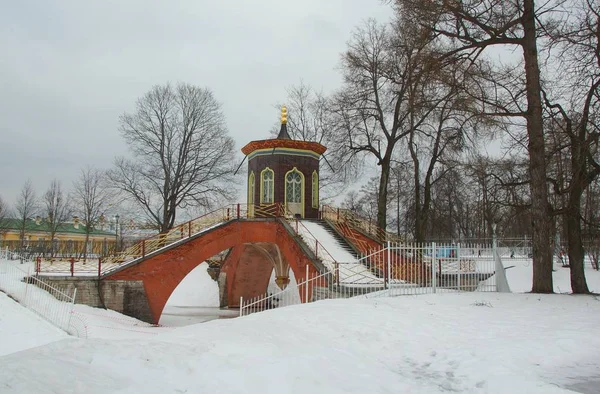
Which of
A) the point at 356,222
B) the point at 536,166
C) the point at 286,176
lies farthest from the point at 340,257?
the point at 286,176

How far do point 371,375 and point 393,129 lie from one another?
18374mm

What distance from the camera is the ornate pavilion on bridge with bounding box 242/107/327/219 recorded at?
24.4 m

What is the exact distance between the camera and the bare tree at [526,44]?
1275cm

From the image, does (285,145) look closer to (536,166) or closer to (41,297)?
(41,297)

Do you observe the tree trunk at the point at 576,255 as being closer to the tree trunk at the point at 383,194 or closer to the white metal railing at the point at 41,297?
the tree trunk at the point at 383,194

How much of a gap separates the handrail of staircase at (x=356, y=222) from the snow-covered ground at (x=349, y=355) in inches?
443

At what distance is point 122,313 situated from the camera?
763 inches

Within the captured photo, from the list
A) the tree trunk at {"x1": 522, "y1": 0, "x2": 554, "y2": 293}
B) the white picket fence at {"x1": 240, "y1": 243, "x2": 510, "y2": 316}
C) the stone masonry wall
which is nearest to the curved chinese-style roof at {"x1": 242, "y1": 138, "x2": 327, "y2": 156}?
the stone masonry wall

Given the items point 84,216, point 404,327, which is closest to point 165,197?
point 84,216

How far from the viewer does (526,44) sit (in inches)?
524

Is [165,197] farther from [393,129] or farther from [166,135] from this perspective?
[393,129]

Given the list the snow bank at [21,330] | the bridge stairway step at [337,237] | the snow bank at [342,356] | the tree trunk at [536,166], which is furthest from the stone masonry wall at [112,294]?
the tree trunk at [536,166]

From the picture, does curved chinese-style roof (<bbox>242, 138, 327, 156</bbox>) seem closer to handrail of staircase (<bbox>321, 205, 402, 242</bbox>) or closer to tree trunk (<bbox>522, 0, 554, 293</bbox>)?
handrail of staircase (<bbox>321, 205, 402, 242</bbox>)

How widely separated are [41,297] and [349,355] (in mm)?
13923
